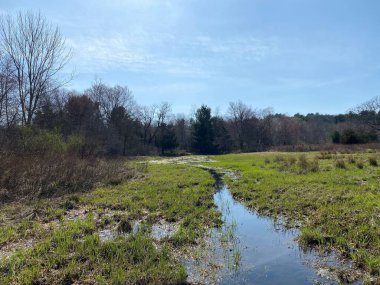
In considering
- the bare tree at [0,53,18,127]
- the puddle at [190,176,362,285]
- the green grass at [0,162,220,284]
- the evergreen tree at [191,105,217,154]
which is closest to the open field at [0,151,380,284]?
the green grass at [0,162,220,284]

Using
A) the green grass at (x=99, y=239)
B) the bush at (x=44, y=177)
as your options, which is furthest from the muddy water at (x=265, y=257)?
the bush at (x=44, y=177)

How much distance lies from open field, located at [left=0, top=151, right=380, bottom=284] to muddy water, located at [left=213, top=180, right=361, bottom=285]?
0.47 m

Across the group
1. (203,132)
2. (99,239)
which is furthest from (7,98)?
(203,132)

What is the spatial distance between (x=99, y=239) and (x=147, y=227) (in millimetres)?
1693

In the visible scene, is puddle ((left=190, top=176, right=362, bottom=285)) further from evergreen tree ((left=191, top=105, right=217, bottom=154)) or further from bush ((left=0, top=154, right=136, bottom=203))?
evergreen tree ((left=191, top=105, right=217, bottom=154))

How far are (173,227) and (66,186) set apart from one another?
8.46 m

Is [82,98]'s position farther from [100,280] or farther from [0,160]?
[100,280]

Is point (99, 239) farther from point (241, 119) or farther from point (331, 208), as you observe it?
point (241, 119)

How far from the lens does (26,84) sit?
30469 millimetres

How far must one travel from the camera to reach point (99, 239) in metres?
6.93

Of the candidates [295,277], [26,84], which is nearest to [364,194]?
[295,277]

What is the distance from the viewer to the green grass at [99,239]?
17.0 feet

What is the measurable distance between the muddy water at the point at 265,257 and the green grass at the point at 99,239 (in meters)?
0.84

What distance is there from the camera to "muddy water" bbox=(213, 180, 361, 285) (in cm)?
546
